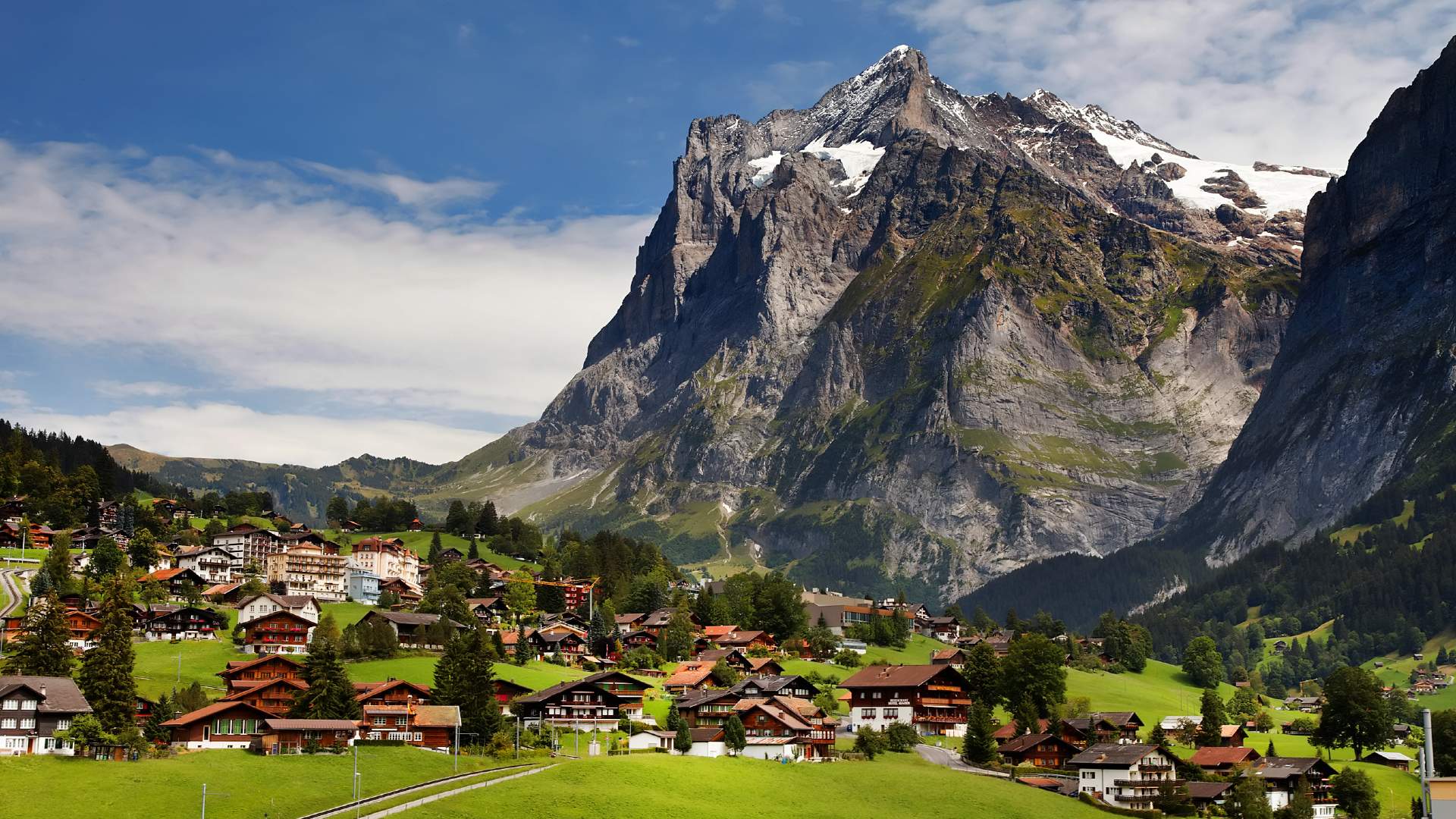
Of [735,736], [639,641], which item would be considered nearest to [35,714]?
[735,736]

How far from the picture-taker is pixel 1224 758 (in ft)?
424

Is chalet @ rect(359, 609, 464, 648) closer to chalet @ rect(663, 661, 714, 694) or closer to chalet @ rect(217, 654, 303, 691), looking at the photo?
chalet @ rect(663, 661, 714, 694)

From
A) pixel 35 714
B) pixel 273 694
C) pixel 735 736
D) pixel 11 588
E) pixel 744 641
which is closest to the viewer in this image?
pixel 35 714

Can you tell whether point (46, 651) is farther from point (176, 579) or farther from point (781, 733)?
point (781, 733)

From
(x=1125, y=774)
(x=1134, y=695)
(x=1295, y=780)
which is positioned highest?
(x=1134, y=695)

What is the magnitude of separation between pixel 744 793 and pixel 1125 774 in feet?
111

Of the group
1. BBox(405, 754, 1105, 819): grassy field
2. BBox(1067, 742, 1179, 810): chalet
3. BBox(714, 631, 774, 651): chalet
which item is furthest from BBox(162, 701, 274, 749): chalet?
BBox(714, 631, 774, 651): chalet

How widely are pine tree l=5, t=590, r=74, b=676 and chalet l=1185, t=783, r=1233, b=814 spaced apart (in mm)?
82754

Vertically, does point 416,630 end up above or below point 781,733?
above

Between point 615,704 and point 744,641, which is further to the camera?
point 744,641

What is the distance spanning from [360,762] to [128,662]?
66.5ft

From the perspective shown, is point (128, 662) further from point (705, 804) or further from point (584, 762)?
point (705, 804)

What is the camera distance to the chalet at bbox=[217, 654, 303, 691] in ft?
402

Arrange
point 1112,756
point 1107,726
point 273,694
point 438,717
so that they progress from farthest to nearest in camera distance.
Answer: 1. point 1107,726
2. point 1112,756
3. point 273,694
4. point 438,717
